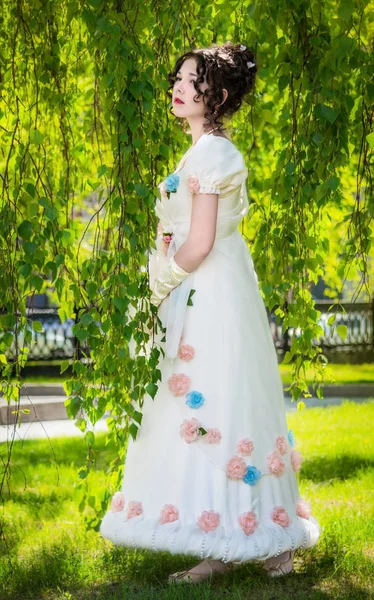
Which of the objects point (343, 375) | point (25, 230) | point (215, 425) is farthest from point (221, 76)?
point (343, 375)

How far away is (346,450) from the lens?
6.55 m

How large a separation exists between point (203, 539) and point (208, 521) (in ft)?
0.19

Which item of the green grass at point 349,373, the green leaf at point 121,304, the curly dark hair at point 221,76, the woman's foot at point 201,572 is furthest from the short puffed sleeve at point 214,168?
the green grass at point 349,373

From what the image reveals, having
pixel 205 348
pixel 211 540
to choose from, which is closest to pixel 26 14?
pixel 205 348

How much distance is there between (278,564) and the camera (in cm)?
327

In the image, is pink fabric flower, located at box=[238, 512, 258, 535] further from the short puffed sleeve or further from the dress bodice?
the short puffed sleeve

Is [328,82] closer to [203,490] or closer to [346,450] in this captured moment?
[203,490]

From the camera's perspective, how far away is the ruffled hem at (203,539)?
2.95 meters

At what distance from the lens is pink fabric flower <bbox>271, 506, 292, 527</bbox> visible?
3.08 metres

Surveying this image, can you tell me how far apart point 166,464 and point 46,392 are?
7711 millimetres

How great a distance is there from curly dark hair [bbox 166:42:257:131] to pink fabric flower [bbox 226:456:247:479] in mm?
1126

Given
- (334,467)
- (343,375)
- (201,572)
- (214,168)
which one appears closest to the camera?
(214,168)

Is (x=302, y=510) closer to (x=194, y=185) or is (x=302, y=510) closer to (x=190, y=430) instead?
(x=190, y=430)

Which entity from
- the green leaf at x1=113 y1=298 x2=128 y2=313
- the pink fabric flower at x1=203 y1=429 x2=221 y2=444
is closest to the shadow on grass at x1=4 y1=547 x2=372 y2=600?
the pink fabric flower at x1=203 y1=429 x2=221 y2=444
